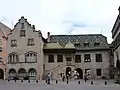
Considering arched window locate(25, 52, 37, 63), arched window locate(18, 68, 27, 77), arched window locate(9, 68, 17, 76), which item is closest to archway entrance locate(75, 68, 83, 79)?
arched window locate(25, 52, 37, 63)

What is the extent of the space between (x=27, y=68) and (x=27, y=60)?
6.09 feet

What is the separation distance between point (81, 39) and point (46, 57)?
11987mm

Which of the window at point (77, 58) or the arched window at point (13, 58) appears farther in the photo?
the window at point (77, 58)

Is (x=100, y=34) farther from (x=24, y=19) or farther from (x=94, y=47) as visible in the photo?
(x=24, y=19)

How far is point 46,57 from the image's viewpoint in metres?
54.6

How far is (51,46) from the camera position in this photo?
181 ft

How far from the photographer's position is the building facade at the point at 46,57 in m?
52.2

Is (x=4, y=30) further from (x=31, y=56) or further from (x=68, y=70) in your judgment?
(x=68, y=70)

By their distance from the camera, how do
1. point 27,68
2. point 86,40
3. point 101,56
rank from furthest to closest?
point 86,40
point 101,56
point 27,68

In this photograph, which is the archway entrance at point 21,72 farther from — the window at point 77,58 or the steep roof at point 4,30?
the steep roof at point 4,30

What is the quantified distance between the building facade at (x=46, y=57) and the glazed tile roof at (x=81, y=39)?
1.17 metres

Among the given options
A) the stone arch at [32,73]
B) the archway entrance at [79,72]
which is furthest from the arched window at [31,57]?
the archway entrance at [79,72]

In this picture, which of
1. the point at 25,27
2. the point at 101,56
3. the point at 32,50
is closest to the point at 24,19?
the point at 25,27

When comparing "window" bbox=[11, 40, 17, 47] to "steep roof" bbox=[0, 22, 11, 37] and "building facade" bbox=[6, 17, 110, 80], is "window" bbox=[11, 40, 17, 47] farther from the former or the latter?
"steep roof" bbox=[0, 22, 11, 37]
